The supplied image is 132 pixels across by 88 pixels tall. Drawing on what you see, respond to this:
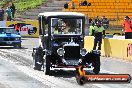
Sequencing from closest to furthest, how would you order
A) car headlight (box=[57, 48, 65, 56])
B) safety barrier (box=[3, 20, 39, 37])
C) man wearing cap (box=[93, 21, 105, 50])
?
car headlight (box=[57, 48, 65, 56])
man wearing cap (box=[93, 21, 105, 50])
safety barrier (box=[3, 20, 39, 37])

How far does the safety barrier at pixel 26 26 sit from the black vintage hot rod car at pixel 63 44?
27560mm

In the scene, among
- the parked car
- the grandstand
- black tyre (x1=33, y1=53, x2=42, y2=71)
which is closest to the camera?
black tyre (x1=33, y1=53, x2=42, y2=71)

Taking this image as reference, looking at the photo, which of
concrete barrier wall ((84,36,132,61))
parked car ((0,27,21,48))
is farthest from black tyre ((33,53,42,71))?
parked car ((0,27,21,48))

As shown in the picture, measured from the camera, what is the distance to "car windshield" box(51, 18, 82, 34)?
17328 millimetres

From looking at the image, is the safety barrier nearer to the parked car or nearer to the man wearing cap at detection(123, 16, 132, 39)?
Result: the parked car

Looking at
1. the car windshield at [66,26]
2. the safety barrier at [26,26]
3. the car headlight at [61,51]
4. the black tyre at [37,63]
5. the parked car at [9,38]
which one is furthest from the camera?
the safety barrier at [26,26]

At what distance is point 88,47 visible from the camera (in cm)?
2844

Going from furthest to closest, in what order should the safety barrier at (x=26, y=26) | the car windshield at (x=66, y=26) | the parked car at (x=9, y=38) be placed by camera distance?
the safety barrier at (x=26, y=26)
the parked car at (x=9, y=38)
the car windshield at (x=66, y=26)

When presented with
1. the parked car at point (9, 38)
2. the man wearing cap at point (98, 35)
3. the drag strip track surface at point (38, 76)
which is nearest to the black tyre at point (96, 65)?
the drag strip track surface at point (38, 76)

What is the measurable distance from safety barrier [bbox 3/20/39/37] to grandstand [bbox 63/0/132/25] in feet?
19.8

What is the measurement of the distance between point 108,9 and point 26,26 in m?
9.97

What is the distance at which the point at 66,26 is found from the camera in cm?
1753

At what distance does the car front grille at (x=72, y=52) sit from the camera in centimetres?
1666

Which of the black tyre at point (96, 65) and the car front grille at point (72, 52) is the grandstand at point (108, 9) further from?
the car front grille at point (72, 52)
